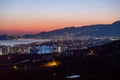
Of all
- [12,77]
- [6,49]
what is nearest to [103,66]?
[12,77]

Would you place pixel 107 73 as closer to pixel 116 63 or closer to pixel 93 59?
pixel 116 63

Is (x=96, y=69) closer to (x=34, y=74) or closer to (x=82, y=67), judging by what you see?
(x=82, y=67)

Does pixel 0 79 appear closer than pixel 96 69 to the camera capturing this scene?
Yes

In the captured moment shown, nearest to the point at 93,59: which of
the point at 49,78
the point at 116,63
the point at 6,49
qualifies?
the point at 116,63

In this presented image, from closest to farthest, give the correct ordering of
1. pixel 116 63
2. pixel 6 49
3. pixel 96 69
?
pixel 96 69, pixel 116 63, pixel 6 49

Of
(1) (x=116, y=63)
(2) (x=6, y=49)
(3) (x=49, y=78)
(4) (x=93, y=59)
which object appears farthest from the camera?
(2) (x=6, y=49)

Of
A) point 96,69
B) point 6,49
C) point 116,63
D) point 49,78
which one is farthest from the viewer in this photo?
point 6,49

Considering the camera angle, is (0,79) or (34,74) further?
(34,74)

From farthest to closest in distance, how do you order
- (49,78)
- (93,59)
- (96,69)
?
(93,59)
(96,69)
(49,78)
